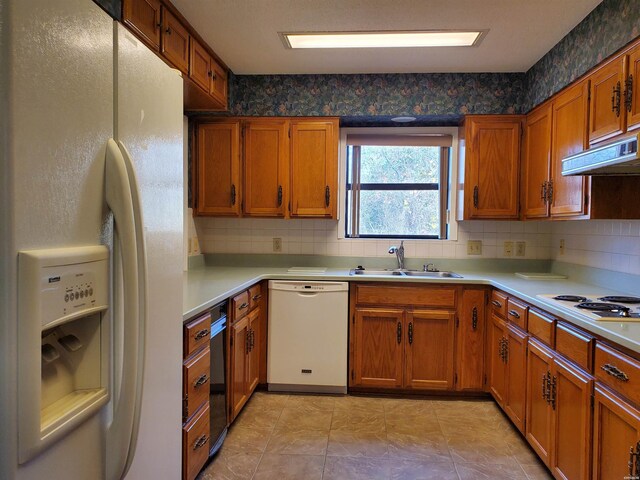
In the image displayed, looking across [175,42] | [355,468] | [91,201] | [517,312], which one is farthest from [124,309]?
[517,312]

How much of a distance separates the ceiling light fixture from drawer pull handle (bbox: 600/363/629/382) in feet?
6.17

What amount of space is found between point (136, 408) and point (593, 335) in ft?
5.39

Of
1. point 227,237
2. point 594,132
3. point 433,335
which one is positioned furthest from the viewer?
point 227,237

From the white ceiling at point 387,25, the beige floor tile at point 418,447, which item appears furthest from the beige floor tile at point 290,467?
the white ceiling at point 387,25

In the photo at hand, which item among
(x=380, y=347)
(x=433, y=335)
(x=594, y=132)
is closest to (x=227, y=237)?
(x=380, y=347)

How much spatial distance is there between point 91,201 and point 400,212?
9.70 feet

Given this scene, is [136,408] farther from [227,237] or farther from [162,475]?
[227,237]

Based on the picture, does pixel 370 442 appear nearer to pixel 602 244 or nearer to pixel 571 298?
pixel 571 298

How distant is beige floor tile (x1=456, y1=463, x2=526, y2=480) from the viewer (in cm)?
200

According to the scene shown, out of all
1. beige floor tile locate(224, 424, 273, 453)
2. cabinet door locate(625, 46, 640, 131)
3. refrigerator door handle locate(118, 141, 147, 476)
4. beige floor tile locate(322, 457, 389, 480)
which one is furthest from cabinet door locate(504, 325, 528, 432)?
refrigerator door handle locate(118, 141, 147, 476)

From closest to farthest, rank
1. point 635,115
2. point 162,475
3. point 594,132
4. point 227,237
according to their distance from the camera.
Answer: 1. point 162,475
2. point 635,115
3. point 594,132
4. point 227,237

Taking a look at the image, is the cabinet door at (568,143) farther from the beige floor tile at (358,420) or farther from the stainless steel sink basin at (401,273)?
the beige floor tile at (358,420)

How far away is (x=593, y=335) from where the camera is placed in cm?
159

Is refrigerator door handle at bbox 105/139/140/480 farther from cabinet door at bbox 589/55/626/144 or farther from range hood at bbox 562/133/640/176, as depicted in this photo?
cabinet door at bbox 589/55/626/144
